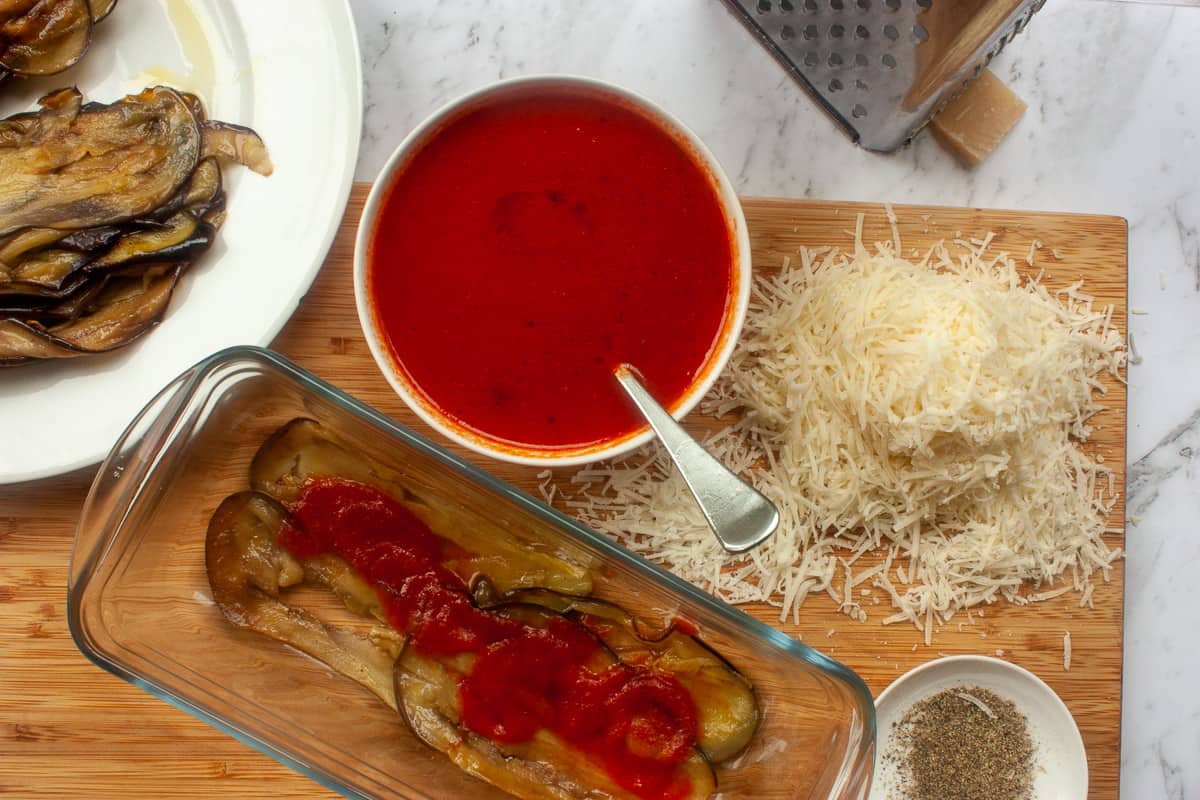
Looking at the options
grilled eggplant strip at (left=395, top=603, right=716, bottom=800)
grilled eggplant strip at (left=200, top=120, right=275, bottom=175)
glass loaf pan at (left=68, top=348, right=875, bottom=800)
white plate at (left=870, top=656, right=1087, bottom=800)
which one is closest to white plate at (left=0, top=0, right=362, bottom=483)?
grilled eggplant strip at (left=200, top=120, right=275, bottom=175)

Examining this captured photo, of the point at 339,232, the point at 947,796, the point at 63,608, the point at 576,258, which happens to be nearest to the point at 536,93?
the point at 576,258

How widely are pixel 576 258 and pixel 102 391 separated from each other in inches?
30.9

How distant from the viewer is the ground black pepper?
1.62m

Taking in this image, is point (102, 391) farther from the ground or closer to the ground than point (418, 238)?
closer to the ground

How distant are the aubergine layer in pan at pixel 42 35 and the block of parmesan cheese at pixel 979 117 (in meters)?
1.37

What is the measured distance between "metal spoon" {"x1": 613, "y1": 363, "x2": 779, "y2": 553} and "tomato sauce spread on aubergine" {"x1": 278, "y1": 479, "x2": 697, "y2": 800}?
0.85ft

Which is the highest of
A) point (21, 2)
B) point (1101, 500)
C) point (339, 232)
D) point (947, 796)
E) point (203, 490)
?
point (21, 2)

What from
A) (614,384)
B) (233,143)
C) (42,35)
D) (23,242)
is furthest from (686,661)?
(42,35)

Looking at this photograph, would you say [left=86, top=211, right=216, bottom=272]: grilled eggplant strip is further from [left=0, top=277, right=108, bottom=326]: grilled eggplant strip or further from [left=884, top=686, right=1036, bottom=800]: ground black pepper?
[left=884, top=686, right=1036, bottom=800]: ground black pepper

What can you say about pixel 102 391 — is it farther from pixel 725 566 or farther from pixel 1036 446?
pixel 1036 446

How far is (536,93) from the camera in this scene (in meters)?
1.41

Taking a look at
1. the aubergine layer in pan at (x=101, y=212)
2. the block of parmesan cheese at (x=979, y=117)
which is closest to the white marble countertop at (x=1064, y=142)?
the block of parmesan cheese at (x=979, y=117)

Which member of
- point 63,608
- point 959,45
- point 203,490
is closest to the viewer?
point 959,45

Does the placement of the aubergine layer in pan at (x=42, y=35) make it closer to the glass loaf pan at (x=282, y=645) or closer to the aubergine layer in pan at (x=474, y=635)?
the glass loaf pan at (x=282, y=645)
